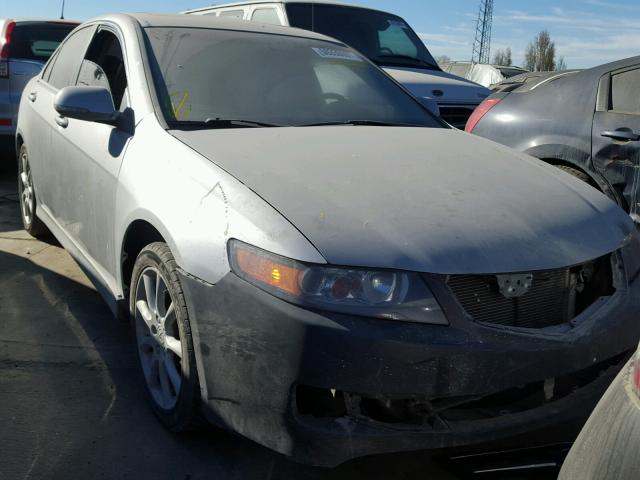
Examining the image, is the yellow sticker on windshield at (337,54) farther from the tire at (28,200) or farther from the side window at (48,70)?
the tire at (28,200)

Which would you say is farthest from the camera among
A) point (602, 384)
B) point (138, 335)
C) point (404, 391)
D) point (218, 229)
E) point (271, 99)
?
point (271, 99)

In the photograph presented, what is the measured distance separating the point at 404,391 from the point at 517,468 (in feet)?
2.19

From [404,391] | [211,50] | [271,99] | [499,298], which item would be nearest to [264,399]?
[404,391]

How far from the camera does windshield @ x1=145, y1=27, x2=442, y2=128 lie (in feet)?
11.2

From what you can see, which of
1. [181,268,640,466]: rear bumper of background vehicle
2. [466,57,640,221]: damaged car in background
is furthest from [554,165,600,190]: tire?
[181,268,640,466]: rear bumper of background vehicle

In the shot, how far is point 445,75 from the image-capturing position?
8.28 m

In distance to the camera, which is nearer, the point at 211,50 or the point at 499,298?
the point at 499,298

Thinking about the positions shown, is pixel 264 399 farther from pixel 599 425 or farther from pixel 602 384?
pixel 602 384

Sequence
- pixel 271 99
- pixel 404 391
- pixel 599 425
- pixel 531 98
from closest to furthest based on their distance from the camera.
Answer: pixel 599 425 → pixel 404 391 → pixel 271 99 → pixel 531 98

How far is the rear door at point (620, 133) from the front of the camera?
4.61 metres

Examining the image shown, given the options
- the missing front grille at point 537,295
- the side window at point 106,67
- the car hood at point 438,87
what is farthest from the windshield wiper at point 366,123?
the car hood at point 438,87

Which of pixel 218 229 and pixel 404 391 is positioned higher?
pixel 218 229

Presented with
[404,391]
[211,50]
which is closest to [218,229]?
[404,391]

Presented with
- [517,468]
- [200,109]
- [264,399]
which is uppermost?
[200,109]
